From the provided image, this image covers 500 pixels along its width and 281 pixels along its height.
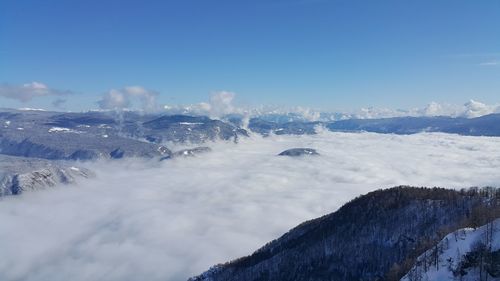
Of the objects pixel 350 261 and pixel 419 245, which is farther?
pixel 350 261

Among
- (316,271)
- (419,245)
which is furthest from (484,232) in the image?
(316,271)

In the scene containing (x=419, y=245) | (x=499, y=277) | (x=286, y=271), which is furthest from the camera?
(x=286, y=271)

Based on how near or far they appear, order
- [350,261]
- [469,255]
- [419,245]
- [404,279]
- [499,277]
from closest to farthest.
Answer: [499,277] → [469,255] → [404,279] → [419,245] → [350,261]

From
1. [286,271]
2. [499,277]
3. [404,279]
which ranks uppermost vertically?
Result: [499,277]

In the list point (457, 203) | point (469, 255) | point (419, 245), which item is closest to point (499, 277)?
point (469, 255)

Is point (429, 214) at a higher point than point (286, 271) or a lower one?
higher

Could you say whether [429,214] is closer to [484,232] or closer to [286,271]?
[286,271]

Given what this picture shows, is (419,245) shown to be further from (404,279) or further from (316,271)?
(404,279)
